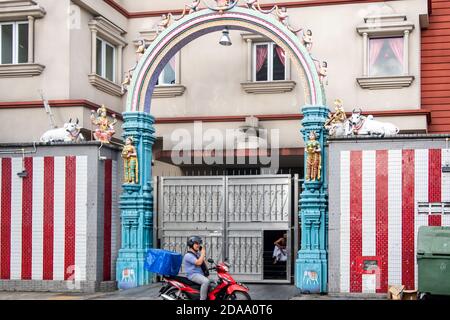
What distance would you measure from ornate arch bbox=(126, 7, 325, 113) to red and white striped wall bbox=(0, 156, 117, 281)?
1828 millimetres

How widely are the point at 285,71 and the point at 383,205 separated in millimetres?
5623

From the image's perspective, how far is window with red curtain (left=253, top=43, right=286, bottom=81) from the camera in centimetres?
1783

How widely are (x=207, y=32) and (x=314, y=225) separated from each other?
13.9 feet

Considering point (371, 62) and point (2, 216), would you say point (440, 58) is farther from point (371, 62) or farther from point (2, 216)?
point (2, 216)

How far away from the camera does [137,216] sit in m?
14.4

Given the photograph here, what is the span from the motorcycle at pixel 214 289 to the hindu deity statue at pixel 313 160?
10.1 ft

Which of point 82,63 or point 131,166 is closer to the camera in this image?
point 131,166

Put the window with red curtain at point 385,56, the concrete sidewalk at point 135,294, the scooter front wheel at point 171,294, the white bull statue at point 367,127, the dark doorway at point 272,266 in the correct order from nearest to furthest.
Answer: the scooter front wheel at point 171,294 < the concrete sidewalk at point 135,294 < the white bull statue at point 367,127 < the dark doorway at point 272,266 < the window with red curtain at point 385,56

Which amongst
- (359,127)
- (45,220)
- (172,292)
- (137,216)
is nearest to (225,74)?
(137,216)

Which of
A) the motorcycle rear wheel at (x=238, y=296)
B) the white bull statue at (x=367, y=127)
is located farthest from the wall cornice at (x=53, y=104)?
the motorcycle rear wheel at (x=238, y=296)

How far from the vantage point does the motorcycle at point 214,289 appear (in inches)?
434

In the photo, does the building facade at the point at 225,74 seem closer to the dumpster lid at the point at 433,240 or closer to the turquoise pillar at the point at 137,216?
the turquoise pillar at the point at 137,216

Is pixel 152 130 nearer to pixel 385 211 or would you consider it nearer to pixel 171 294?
pixel 171 294
